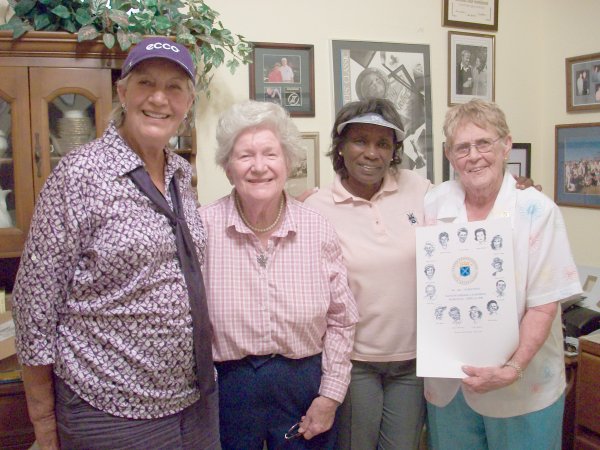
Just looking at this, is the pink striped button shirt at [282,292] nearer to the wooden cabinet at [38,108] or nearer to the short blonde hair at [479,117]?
the short blonde hair at [479,117]

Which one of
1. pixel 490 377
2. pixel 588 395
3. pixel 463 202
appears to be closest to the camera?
pixel 490 377

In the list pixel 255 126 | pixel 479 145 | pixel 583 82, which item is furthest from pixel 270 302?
pixel 583 82

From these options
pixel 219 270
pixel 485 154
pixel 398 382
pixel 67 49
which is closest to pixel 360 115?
pixel 485 154

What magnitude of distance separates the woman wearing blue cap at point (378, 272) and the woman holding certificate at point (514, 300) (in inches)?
5.0

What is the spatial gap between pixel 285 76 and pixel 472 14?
1.05 meters

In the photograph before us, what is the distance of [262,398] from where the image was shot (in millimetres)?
1435

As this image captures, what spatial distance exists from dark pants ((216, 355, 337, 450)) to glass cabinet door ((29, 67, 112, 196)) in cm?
97

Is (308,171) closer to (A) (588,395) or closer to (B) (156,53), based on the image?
(B) (156,53)

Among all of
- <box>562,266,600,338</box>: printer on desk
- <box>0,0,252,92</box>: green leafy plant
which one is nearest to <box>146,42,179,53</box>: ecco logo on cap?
<box>0,0,252,92</box>: green leafy plant

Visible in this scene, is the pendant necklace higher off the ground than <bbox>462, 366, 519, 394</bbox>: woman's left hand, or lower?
higher

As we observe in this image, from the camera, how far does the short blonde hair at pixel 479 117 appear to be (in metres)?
1.47

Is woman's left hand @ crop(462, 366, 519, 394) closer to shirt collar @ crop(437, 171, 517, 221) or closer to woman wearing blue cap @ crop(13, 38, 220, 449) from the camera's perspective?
shirt collar @ crop(437, 171, 517, 221)

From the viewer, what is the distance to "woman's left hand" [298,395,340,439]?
1465 millimetres

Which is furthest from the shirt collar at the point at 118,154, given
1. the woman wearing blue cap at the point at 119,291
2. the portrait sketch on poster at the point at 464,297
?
the portrait sketch on poster at the point at 464,297
